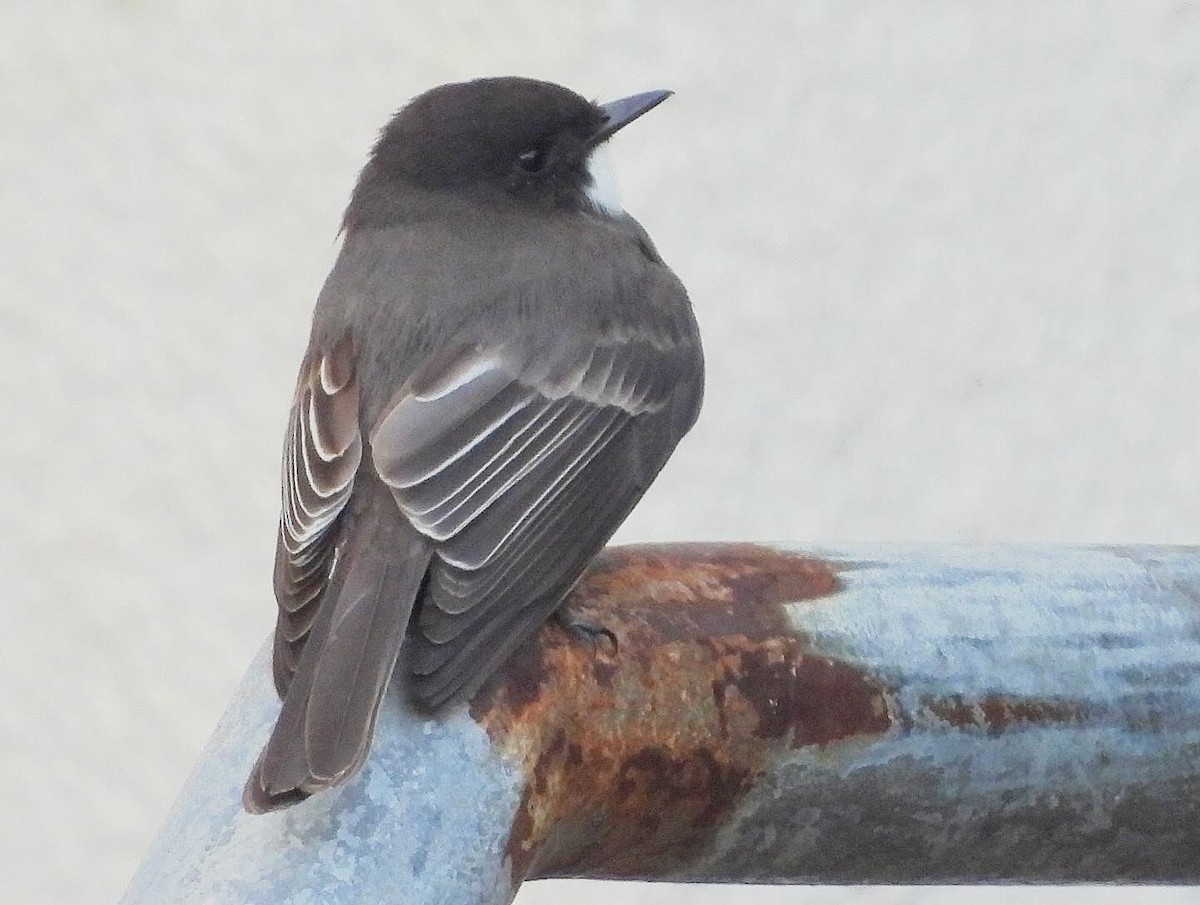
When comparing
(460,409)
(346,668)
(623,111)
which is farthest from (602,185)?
(346,668)

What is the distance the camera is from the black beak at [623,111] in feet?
7.41

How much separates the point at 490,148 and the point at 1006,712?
4.06ft

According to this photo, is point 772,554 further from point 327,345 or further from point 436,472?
point 327,345

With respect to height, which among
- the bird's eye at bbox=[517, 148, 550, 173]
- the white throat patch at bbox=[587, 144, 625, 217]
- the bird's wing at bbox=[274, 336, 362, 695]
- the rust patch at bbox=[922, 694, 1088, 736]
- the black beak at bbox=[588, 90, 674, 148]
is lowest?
the bird's wing at bbox=[274, 336, 362, 695]

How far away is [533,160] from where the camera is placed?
2219 millimetres

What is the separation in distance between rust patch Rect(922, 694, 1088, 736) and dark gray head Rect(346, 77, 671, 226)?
118 centimetres

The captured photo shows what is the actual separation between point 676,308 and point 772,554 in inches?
35.3

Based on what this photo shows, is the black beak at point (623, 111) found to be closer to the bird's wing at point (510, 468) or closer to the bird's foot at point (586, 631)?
the bird's wing at point (510, 468)

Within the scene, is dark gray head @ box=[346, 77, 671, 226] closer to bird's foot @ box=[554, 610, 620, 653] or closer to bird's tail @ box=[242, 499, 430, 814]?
bird's tail @ box=[242, 499, 430, 814]

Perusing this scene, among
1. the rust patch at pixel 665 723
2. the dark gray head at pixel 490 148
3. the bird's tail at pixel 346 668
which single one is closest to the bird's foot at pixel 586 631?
the rust patch at pixel 665 723

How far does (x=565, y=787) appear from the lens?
43.9 inches

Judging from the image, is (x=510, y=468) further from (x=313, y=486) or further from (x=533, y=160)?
(x=533, y=160)

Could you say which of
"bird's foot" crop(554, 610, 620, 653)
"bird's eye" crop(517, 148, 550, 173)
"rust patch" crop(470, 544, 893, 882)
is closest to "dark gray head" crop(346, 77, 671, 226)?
"bird's eye" crop(517, 148, 550, 173)

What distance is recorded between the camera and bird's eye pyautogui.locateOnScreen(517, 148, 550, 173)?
221cm
